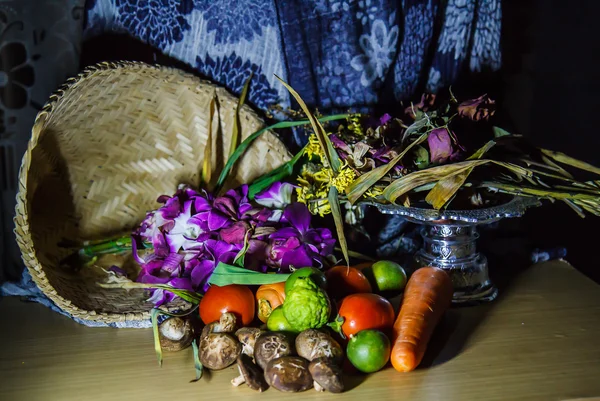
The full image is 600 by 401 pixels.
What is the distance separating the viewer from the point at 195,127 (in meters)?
1.21

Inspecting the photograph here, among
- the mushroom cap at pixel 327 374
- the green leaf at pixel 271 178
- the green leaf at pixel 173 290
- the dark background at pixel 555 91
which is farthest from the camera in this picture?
the dark background at pixel 555 91

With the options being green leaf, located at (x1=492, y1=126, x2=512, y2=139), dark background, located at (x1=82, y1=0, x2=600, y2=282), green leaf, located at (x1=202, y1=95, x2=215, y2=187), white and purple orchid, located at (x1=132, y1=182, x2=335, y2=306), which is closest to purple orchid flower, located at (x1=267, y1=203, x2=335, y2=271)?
white and purple orchid, located at (x1=132, y1=182, x2=335, y2=306)

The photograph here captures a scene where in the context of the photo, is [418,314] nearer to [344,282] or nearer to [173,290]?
[344,282]

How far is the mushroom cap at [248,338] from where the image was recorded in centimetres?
88

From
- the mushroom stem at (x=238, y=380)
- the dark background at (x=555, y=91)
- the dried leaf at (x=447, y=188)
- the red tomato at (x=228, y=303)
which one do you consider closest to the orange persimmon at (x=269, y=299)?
the red tomato at (x=228, y=303)

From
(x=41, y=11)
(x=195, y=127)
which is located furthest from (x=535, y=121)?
(x=41, y=11)

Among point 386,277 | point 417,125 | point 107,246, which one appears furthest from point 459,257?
point 107,246

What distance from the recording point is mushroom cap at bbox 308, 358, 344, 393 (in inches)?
31.9

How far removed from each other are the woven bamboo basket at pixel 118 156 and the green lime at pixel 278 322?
204mm

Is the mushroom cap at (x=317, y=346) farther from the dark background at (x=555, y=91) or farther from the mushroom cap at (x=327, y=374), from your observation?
the dark background at (x=555, y=91)

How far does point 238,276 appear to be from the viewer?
94 centimetres

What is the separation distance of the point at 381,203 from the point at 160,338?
38cm

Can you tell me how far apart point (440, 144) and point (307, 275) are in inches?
10.9

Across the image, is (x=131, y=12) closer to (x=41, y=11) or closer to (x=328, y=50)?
(x=41, y=11)
